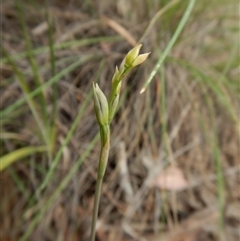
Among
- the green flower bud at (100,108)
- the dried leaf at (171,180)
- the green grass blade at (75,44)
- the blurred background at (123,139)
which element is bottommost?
the dried leaf at (171,180)

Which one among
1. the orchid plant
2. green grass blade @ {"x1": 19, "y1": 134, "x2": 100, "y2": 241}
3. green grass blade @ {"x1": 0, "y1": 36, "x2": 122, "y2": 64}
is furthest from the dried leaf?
the orchid plant

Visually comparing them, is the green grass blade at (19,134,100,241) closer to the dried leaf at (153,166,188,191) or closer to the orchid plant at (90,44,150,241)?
the dried leaf at (153,166,188,191)

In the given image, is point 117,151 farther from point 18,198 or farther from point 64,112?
point 18,198

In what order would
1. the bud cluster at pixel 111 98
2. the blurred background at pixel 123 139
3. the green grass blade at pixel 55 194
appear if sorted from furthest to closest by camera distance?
the blurred background at pixel 123 139 → the green grass blade at pixel 55 194 → the bud cluster at pixel 111 98

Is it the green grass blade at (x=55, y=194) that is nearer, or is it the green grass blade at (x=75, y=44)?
the green grass blade at (x=55, y=194)

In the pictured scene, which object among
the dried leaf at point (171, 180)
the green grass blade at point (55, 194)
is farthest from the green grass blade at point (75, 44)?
the dried leaf at point (171, 180)

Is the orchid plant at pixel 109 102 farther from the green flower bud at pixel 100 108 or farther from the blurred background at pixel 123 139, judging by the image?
the blurred background at pixel 123 139

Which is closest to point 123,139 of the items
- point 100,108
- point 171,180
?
point 171,180

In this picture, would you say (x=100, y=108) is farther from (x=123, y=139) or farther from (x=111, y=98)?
(x=123, y=139)

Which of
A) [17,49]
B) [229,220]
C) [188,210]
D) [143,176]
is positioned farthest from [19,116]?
[229,220]
